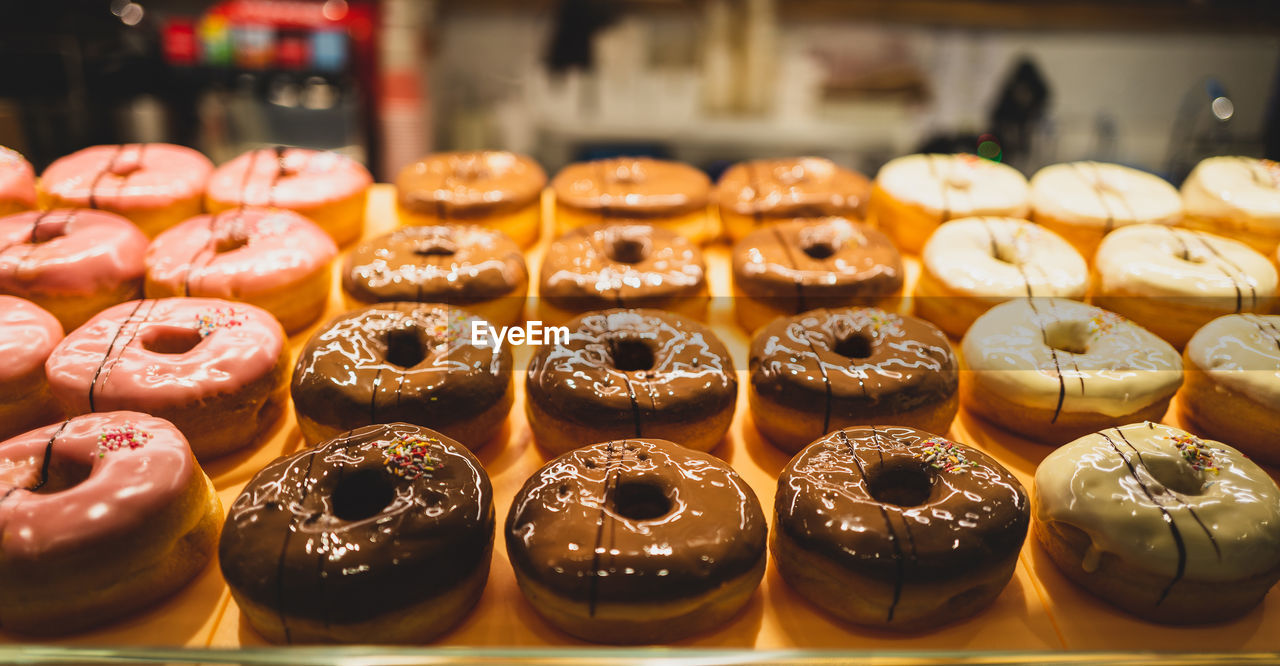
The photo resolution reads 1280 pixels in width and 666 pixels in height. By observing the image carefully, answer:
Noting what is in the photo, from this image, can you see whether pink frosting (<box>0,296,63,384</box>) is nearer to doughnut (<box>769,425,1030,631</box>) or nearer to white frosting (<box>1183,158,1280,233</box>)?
doughnut (<box>769,425,1030,631</box>)

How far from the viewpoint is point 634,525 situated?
5.90ft

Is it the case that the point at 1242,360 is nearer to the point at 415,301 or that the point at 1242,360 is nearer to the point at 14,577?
the point at 415,301

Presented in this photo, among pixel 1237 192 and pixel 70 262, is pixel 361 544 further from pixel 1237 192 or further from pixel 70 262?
pixel 1237 192

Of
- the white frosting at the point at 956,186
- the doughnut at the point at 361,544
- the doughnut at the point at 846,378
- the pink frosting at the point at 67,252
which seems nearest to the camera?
the doughnut at the point at 361,544

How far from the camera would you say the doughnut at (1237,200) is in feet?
10.1

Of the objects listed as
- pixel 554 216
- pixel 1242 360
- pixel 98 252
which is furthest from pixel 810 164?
pixel 98 252

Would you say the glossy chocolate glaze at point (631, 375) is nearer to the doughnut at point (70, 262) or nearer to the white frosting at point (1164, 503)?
the white frosting at point (1164, 503)

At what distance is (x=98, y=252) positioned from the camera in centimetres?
264

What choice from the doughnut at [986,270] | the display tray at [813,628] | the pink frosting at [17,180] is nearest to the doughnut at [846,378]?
the doughnut at [986,270]

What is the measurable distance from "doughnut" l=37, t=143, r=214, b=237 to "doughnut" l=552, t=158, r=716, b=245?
1.46 metres

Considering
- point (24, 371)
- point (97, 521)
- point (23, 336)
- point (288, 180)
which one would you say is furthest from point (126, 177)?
point (97, 521)

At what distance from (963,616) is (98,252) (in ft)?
9.10

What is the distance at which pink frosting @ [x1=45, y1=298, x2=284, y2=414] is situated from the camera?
2.12m

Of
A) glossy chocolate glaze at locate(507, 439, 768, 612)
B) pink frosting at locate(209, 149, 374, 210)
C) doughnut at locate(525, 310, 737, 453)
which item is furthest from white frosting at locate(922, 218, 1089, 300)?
pink frosting at locate(209, 149, 374, 210)
